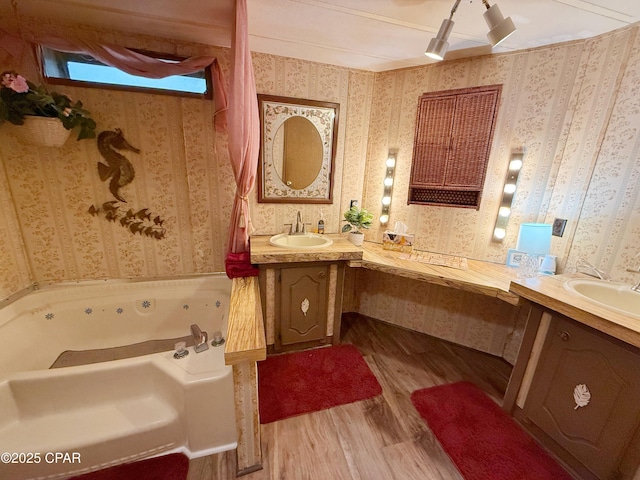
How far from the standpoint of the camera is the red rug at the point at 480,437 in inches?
47.1

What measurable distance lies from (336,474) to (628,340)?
1319 millimetres

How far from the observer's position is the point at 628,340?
92 cm

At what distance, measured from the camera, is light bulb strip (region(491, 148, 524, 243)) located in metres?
1.67

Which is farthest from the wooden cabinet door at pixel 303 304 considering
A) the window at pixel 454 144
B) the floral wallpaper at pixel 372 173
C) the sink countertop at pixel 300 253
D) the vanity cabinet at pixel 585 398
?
the vanity cabinet at pixel 585 398

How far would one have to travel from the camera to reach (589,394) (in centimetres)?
111

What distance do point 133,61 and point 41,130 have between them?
0.64m

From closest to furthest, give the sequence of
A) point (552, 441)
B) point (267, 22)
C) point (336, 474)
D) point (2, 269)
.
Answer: point (336, 474), point (552, 441), point (267, 22), point (2, 269)

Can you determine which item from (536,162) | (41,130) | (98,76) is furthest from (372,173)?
(41,130)

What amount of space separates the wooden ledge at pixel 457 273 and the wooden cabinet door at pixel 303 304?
0.30 metres

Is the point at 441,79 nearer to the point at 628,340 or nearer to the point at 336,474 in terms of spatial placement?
the point at 628,340

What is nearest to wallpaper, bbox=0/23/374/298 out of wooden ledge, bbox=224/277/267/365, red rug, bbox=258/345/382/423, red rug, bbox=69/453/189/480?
wooden ledge, bbox=224/277/267/365

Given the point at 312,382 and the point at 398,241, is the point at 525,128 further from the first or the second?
the point at 312,382

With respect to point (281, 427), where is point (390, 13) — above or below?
above

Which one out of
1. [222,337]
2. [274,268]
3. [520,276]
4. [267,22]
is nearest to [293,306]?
[274,268]
